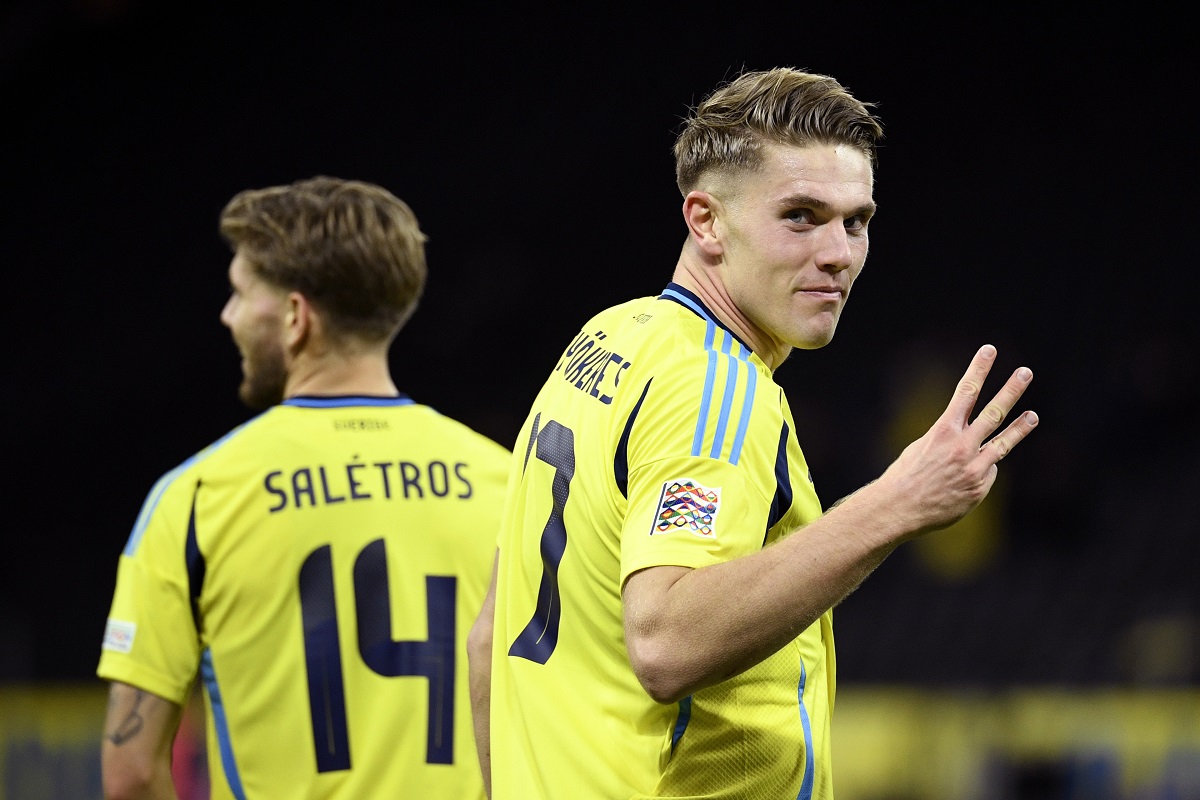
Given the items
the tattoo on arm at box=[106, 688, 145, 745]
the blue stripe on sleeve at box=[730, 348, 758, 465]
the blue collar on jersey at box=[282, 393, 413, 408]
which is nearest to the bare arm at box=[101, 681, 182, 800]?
the tattoo on arm at box=[106, 688, 145, 745]

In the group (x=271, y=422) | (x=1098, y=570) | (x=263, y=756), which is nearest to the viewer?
(x=263, y=756)

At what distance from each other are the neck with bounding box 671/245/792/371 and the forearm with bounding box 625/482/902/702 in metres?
0.47

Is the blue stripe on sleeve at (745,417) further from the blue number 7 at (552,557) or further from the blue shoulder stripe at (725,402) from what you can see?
the blue number 7 at (552,557)

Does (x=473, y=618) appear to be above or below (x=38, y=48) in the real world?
below

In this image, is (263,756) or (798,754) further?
(263,756)

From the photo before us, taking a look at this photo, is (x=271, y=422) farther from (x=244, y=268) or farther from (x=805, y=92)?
(x=805, y=92)

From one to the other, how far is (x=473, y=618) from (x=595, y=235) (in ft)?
35.6

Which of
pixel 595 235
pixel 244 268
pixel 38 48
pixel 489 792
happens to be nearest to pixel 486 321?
pixel 595 235

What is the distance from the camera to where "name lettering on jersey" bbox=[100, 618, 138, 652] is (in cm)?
308

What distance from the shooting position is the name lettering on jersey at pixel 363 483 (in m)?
3.21

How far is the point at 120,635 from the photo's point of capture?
10.2 feet

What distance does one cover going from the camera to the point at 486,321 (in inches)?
540

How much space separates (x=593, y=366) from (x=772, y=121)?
469mm

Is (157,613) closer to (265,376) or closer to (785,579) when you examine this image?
(265,376)
